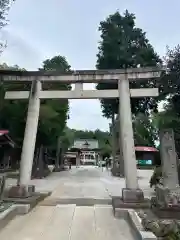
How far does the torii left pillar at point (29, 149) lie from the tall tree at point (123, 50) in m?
20.2

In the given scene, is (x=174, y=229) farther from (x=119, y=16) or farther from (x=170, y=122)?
(x=119, y=16)

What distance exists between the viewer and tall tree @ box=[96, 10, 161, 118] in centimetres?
3073

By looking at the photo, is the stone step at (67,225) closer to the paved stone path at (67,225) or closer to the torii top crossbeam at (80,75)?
the paved stone path at (67,225)

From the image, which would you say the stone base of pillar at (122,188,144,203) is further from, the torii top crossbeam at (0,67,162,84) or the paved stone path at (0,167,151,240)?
the torii top crossbeam at (0,67,162,84)

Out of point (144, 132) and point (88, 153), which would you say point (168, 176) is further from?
point (88, 153)

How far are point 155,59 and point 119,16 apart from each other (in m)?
7.09

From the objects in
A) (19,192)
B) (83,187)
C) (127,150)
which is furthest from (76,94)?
(83,187)

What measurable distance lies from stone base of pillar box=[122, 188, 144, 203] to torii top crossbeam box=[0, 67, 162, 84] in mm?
3667

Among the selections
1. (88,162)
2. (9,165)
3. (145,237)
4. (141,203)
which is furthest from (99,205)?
(88,162)

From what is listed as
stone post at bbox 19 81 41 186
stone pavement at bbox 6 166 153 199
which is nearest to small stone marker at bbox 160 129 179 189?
stone post at bbox 19 81 41 186

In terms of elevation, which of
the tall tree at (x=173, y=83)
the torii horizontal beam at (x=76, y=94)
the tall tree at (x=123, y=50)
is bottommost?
the torii horizontal beam at (x=76, y=94)

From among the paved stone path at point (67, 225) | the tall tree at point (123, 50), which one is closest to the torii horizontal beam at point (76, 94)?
the paved stone path at point (67, 225)

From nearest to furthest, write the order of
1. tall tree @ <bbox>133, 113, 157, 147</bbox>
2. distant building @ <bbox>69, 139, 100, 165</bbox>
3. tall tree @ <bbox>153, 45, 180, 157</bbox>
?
tall tree @ <bbox>153, 45, 180, 157</bbox>, tall tree @ <bbox>133, 113, 157, 147</bbox>, distant building @ <bbox>69, 139, 100, 165</bbox>

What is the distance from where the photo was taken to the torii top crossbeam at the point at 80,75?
967cm
